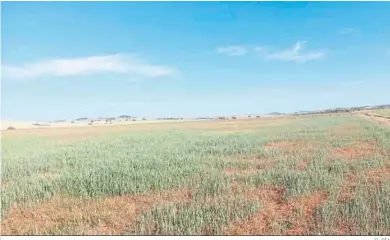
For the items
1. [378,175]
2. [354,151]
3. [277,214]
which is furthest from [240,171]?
[354,151]

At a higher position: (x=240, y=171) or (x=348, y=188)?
(x=240, y=171)

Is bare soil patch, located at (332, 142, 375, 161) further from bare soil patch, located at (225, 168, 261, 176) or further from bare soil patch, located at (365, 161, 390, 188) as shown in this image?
bare soil patch, located at (225, 168, 261, 176)

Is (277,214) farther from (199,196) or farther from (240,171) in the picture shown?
(240,171)

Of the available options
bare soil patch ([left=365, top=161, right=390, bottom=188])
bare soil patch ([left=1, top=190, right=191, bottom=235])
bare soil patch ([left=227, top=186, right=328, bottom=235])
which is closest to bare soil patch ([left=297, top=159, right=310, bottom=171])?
bare soil patch ([left=365, top=161, right=390, bottom=188])

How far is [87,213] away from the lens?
8.11 meters

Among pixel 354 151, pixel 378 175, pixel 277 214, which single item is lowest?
pixel 277 214

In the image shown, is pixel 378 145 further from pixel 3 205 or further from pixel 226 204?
pixel 3 205

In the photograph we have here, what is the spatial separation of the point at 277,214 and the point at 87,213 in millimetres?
3688

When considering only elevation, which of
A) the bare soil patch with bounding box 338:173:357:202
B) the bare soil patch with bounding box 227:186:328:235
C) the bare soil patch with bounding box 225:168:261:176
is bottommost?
the bare soil patch with bounding box 227:186:328:235

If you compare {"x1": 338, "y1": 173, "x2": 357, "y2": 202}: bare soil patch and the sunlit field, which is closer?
the sunlit field

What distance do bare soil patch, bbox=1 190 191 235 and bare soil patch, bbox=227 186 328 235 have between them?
5.76 feet

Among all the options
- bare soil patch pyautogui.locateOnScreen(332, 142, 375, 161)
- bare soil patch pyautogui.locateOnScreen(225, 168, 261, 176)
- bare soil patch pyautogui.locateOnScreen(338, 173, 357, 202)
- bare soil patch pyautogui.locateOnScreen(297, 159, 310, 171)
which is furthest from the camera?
bare soil patch pyautogui.locateOnScreen(332, 142, 375, 161)

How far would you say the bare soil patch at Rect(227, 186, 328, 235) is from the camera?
23.5ft

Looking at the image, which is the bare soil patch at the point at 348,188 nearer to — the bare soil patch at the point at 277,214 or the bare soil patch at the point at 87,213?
the bare soil patch at the point at 277,214
